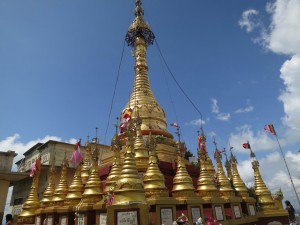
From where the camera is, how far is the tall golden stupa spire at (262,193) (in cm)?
1975

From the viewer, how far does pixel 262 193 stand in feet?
66.3

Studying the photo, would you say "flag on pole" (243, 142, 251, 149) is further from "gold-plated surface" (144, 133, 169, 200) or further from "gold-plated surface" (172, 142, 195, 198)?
"gold-plated surface" (144, 133, 169, 200)

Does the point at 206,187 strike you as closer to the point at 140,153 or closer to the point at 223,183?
the point at 223,183

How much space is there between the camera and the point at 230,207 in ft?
54.9

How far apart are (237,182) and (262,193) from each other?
6.79 ft

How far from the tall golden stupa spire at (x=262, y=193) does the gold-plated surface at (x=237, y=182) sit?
1199 millimetres

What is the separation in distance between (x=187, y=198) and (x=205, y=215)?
63.5 inches

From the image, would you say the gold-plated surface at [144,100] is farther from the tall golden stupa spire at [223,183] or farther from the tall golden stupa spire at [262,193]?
the tall golden stupa spire at [262,193]

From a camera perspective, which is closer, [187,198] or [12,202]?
[187,198]

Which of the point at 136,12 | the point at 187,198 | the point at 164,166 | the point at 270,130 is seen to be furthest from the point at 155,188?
the point at 136,12

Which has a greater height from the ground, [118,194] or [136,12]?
[136,12]

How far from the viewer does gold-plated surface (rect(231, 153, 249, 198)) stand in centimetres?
1967

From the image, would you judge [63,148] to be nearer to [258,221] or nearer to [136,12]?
[136,12]

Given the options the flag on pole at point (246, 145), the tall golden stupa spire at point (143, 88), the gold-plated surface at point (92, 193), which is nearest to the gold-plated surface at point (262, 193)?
the flag on pole at point (246, 145)
